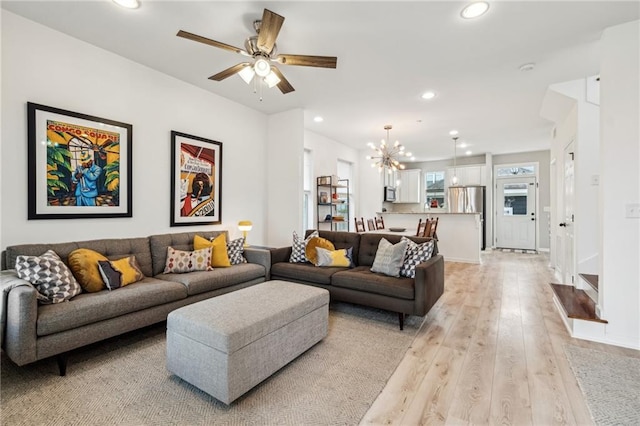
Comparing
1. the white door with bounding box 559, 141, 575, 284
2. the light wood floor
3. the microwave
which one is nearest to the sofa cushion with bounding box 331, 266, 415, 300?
the light wood floor

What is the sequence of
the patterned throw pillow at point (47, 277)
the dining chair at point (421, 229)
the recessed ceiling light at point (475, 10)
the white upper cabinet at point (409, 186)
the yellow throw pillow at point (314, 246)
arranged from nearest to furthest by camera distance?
the patterned throw pillow at point (47, 277) → the recessed ceiling light at point (475, 10) → the yellow throw pillow at point (314, 246) → the dining chair at point (421, 229) → the white upper cabinet at point (409, 186)

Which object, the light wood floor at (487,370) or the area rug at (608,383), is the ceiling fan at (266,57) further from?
the area rug at (608,383)

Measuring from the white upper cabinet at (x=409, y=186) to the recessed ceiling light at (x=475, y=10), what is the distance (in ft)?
23.1

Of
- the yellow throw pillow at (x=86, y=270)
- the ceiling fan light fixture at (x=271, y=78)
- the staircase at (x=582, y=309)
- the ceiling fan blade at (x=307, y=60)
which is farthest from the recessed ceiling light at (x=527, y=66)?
the yellow throw pillow at (x=86, y=270)

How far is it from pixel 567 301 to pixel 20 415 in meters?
4.52

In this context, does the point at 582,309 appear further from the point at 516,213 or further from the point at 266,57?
the point at 516,213

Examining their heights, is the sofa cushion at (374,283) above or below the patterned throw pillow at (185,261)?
below

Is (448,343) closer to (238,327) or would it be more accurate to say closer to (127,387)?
(238,327)

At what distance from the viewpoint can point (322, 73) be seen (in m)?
3.38

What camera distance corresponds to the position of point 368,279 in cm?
302

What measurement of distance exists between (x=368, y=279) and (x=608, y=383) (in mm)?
1850

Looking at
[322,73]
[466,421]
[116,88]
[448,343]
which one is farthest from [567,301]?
[116,88]

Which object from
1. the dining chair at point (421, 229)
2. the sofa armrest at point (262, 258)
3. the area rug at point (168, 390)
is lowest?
the area rug at point (168, 390)

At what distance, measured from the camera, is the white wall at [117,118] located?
2.41 metres
